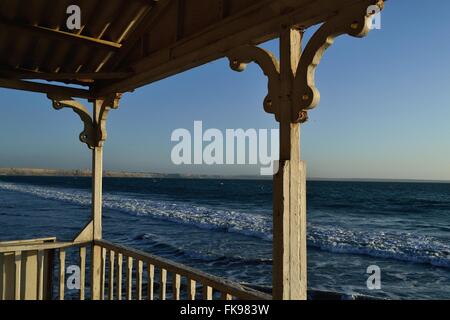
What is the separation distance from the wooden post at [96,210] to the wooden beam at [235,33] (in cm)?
112

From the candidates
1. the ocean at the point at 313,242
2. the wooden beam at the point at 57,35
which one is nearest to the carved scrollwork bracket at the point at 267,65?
the wooden beam at the point at 57,35

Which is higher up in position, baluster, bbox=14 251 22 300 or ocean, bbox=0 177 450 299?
baluster, bbox=14 251 22 300

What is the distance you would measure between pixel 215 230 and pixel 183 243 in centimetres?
392

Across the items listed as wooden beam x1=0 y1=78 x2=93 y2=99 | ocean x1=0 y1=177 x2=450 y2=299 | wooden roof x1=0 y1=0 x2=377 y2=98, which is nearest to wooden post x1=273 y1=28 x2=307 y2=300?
wooden roof x1=0 y1=0 x2=377 y2=98

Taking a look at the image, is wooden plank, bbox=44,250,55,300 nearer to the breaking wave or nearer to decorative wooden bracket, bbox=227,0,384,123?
decorative wooden bracket, bbox=227,0,384,123

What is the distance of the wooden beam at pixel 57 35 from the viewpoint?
2752 mm

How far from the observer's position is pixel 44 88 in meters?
3.75

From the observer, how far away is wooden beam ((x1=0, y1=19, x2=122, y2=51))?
2.75 meters
